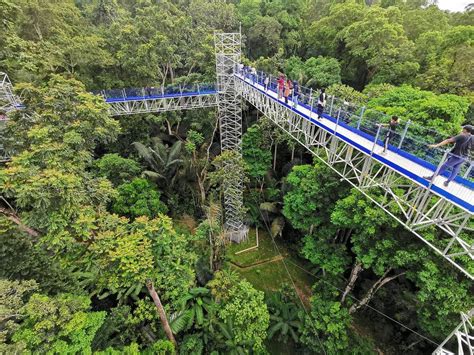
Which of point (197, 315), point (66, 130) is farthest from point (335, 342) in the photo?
point (66, 130)

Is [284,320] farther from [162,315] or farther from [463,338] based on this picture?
[463,338]

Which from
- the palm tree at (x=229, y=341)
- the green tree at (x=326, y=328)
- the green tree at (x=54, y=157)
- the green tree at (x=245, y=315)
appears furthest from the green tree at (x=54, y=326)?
the green tree at (x=326, y=328)

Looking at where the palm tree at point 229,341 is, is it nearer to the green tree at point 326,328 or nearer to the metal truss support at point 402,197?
the green tree at point 326,328

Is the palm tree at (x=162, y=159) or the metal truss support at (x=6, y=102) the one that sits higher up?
the metal truss support at (x=6, y=102)

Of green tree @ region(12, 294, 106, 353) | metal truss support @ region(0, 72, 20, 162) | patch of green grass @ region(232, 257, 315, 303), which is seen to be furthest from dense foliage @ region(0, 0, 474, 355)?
metal truss support @ region(0, 72, 20, 162)

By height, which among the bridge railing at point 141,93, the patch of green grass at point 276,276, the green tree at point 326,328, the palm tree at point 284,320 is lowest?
the patch of green grass at point 276,276

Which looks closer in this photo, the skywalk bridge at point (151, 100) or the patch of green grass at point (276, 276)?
the patch of green grass at point (276, 276)
